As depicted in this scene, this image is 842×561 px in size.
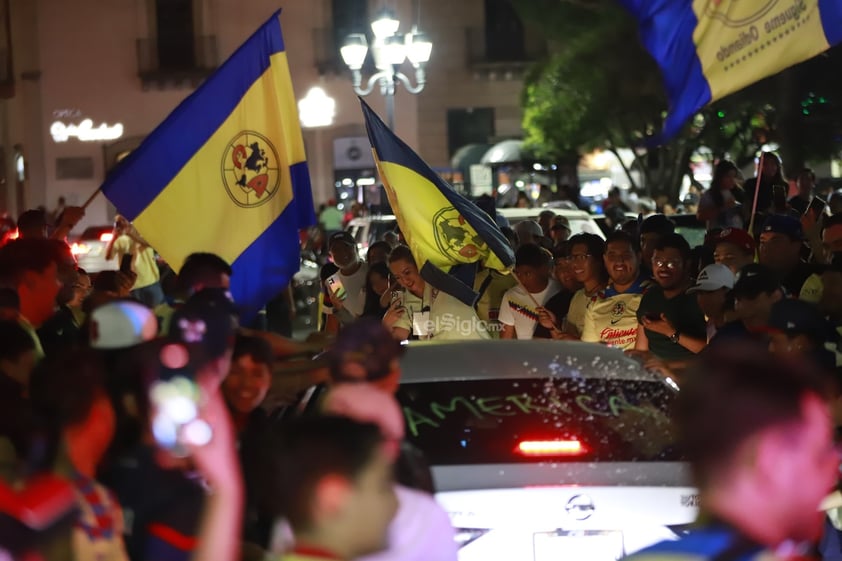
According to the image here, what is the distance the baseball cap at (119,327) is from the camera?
4129 millimetres

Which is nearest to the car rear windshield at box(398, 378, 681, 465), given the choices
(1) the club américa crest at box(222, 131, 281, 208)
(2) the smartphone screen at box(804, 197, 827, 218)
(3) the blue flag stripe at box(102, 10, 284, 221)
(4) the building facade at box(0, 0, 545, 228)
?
(1) the club américa crest at box(222, 131, 281, 208)

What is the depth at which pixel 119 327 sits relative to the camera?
416 centimetres

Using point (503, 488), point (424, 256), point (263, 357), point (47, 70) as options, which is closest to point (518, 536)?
point (503, 488)

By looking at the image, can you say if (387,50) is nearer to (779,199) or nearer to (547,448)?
(779,199)

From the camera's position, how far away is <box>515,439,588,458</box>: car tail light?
483cm

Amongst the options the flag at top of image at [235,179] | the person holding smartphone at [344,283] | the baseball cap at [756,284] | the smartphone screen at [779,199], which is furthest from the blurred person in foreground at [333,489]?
the smartphone screen at [779,199]

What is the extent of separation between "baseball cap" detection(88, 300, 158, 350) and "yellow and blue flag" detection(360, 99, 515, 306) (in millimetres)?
4234

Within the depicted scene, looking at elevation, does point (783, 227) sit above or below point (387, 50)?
below

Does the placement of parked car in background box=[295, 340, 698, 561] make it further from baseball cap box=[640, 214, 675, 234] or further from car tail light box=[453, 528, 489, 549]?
baseball cap box=[640, 214, 675, 234]

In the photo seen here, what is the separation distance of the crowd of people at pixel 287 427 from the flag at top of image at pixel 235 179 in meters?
0.64

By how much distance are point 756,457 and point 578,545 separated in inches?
93.6

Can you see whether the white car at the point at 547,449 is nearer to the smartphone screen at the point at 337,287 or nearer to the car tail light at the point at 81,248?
the smartphone screen at the point at 337,287

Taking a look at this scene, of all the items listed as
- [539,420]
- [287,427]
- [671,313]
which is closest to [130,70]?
[671,313]

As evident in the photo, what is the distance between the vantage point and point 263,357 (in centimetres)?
475
